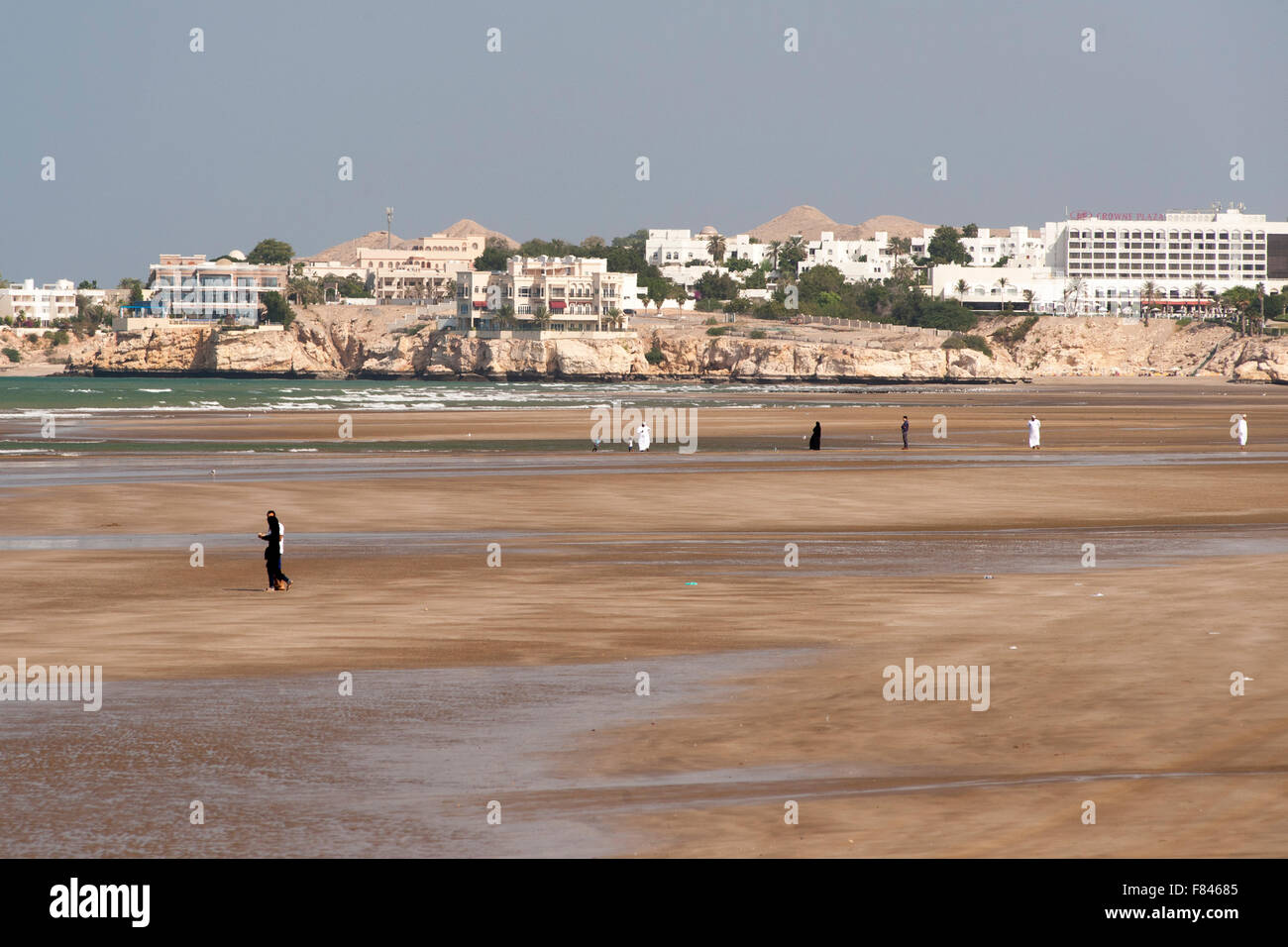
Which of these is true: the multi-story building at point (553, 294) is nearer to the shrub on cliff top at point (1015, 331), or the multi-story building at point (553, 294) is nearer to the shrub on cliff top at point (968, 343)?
the shrub on cliff top at point (968, 343)

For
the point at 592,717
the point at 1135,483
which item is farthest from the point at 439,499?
the point at 592,717

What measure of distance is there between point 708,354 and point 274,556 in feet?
487

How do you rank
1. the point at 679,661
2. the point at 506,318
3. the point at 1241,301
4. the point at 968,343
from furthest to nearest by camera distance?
the point at 1241,301, the point at 506,318, the point at 968,343, the point at 679,661

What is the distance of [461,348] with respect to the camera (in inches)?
6860

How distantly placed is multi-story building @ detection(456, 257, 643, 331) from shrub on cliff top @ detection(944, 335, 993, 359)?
38.0 metres

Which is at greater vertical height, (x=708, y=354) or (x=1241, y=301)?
(x=1241, y=301)

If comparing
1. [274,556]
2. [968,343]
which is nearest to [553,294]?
[968,343]

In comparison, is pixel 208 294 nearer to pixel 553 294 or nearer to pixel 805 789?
pixel 553 294

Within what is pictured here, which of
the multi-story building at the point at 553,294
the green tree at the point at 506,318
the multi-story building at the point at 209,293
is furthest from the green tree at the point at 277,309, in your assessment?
the green tree at the point at 506,318

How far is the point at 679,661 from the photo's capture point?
15.5 metres

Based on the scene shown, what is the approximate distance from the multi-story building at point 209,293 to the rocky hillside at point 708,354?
26.7ft

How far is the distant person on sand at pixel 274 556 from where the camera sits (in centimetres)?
1997
